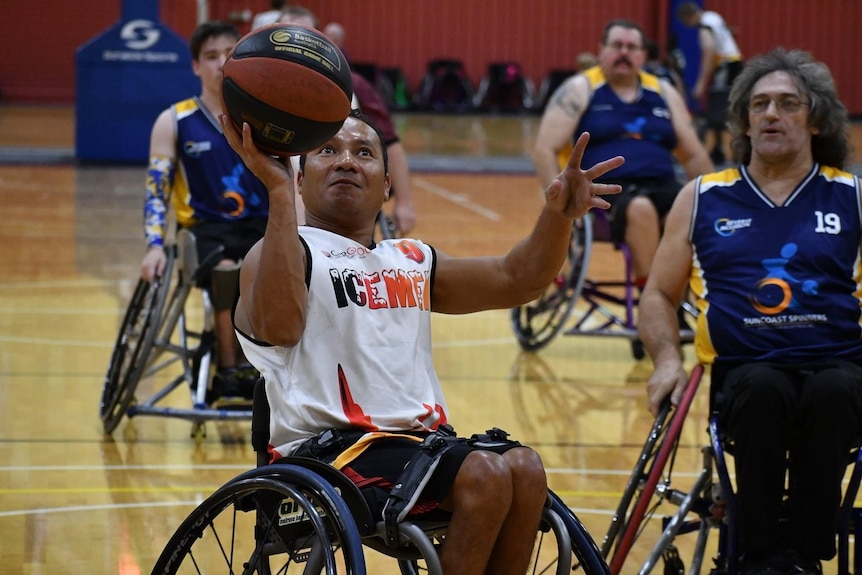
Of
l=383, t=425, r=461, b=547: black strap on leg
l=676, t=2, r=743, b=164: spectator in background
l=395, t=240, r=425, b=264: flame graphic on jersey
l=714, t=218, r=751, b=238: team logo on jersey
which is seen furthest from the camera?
l=676, t=2, r=743, b=164: spectator in background

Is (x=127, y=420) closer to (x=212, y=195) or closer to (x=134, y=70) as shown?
(x=212, y=195)

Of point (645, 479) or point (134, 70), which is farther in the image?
point (134, 70)

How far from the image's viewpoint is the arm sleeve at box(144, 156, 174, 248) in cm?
459

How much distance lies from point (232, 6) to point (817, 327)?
18056mm

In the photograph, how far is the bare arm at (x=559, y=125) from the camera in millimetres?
5765

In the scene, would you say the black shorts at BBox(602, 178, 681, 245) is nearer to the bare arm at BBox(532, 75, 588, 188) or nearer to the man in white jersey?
the bare arm at BBox(532, 75, 588, 188)

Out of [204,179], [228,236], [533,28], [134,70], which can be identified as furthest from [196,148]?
[533,28]

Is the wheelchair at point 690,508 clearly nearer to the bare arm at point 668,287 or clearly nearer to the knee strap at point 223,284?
the bare arm at point 668,287

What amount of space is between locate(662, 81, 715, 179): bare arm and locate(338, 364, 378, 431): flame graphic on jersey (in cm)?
351

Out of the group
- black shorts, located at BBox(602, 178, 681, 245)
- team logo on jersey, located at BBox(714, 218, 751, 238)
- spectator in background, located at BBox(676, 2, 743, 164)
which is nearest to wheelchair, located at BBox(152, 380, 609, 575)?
team logo on jersey, located at BBox(714, 218, 751, 238)

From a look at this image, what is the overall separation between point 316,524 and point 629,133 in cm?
390

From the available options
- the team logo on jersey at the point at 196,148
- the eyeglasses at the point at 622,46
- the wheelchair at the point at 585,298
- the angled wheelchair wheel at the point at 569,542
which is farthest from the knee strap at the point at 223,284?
the angled wheelchair wheel at the point at 569,542

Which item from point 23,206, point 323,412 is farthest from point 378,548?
point 23,206

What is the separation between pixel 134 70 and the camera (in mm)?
12250
